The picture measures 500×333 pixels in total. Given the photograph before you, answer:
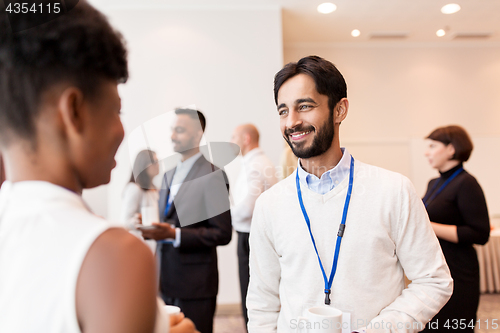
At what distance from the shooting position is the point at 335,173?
1185 mm

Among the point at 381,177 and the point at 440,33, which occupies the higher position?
the point at 440,33

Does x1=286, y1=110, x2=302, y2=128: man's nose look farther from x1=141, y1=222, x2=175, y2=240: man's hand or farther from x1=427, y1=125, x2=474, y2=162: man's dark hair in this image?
x1=427, y1=125, x2=474, y2=162: man's dark hair

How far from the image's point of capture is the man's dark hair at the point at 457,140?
86.5 inches

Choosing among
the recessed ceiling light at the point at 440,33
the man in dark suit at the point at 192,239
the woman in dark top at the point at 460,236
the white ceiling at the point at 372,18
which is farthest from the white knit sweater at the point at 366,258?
the recessed ceiling light at the point at 440,33

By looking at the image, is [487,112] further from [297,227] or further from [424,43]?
[297,227]

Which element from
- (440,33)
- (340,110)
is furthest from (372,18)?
(340,110)

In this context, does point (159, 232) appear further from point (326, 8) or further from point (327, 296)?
point (326, 8)

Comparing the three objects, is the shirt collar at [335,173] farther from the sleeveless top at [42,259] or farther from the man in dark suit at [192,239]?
the sleeveless top at [42,259]

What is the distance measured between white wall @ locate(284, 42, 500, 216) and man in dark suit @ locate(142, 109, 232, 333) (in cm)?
377

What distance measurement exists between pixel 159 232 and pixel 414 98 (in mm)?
4789

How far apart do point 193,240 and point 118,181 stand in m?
2.26

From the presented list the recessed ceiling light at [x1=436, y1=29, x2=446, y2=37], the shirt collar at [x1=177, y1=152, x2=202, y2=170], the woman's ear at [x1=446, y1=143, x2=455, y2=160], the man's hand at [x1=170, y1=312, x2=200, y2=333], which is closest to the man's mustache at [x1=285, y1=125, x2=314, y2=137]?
the shirt collar at [x1=177, y1=152, x2=202, y2=170]

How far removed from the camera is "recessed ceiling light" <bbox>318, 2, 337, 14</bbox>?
401 cm

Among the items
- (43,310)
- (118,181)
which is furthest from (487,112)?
(43,310)
